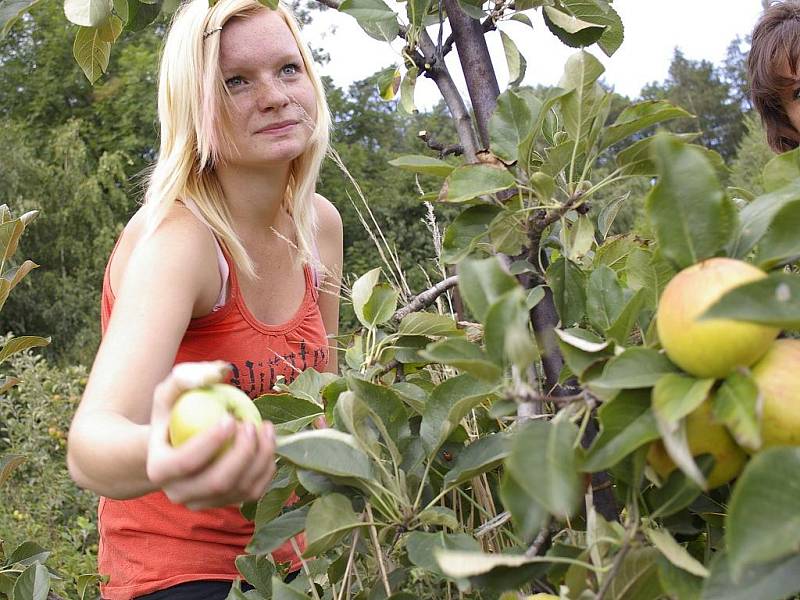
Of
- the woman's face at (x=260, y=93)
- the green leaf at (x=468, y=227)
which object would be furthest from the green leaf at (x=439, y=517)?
the woman's face at (x=260, y=93)

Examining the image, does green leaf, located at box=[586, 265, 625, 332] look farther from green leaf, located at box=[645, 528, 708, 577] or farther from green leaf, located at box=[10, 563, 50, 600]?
green leaf, located at box=[10, 563, 50, 600]

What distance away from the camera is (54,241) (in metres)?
11.1

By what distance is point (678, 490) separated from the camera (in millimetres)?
539

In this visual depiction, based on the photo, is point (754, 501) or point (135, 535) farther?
point (135, 535)

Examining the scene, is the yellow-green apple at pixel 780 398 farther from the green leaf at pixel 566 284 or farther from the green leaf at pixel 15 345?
the green leaf at pixel 15 345

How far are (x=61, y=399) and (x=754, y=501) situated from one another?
5.14 m

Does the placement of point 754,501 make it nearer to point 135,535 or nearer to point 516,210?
point 516,210

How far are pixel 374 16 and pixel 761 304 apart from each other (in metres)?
0.60

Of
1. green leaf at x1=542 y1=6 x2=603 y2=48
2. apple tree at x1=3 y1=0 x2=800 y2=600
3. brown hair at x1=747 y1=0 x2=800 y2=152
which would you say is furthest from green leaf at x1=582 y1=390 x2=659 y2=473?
brown hair at x1=747 y1=0 x2=800 y2=152

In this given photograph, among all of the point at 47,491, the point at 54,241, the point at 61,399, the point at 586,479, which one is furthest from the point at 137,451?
the point at 54,241

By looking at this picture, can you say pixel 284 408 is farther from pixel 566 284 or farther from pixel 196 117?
pixel 196 117

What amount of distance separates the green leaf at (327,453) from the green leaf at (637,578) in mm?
197

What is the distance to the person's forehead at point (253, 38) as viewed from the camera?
46.6 inches

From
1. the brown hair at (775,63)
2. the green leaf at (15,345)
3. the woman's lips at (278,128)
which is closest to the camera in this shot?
the woman's lips at (278,128)
